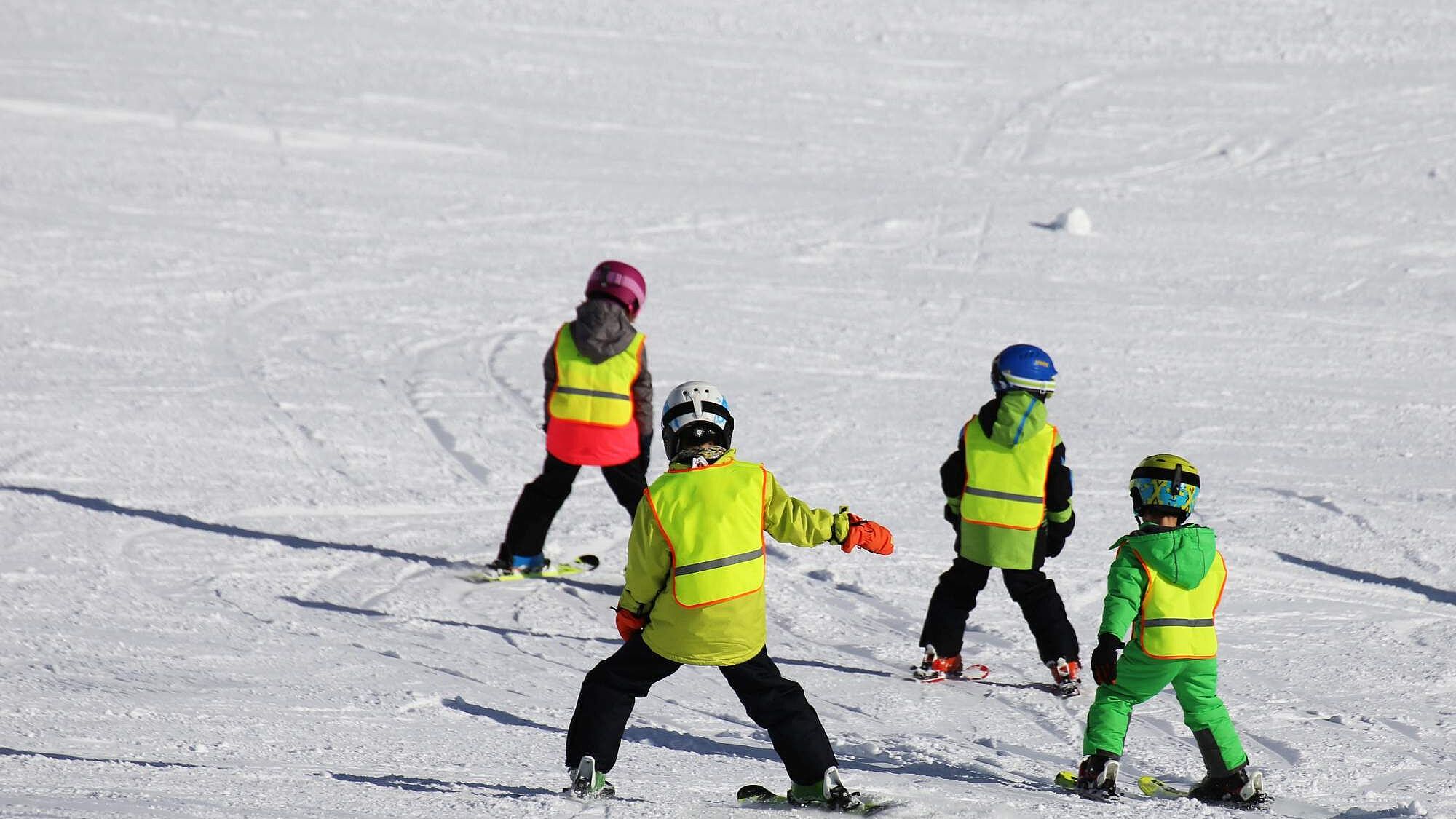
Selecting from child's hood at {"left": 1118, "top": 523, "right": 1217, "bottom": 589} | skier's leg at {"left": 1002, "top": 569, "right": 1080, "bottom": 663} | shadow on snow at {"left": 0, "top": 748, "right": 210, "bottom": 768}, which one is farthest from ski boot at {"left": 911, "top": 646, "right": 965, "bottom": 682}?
shadow on snow at {"left": 0, "top": 748, "right": 210, "bottom": 768}

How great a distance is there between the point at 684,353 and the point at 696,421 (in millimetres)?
7496

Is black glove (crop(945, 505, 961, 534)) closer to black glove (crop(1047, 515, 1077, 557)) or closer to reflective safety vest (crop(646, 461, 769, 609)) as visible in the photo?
black glove (crop(1047, 515, 1077, 557))

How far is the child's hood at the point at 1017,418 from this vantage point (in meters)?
5.79

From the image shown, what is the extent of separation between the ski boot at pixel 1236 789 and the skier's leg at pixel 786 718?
1.26 metres

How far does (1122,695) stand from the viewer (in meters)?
4.82

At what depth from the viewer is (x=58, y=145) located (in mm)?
16828

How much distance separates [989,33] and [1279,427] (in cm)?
1549

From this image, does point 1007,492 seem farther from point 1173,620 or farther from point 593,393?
point 593,393

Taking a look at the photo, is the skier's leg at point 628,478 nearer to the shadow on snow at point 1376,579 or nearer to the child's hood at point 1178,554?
the child's hood at point 1178,554

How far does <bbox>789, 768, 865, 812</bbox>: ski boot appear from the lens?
14.3ft

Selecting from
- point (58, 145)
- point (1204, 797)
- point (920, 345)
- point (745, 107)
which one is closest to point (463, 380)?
point (920, 345)

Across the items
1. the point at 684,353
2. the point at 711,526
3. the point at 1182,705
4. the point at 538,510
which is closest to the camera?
the point at 711,526

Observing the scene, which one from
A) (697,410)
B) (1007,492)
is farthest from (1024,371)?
(697,410)

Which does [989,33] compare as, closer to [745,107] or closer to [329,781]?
[745,107]
